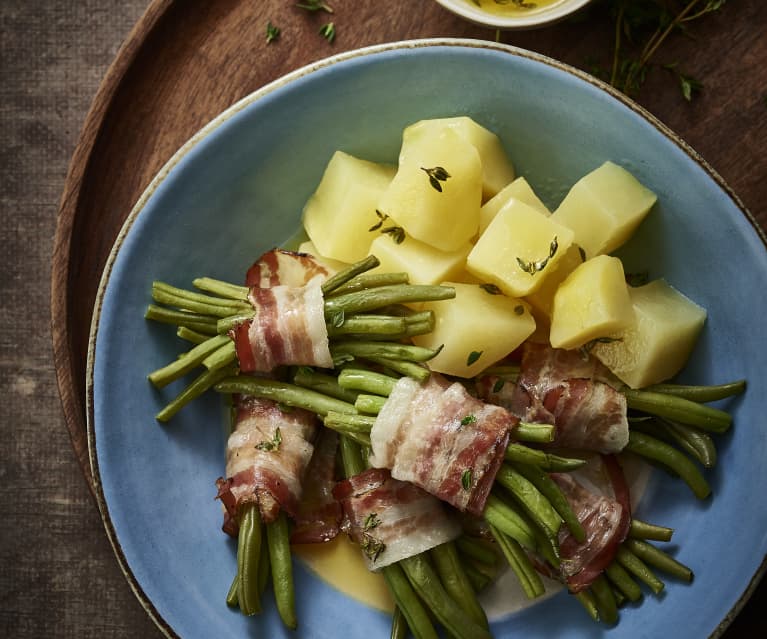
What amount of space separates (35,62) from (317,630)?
7.66 ft

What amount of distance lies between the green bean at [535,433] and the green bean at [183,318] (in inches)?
→ 38.7

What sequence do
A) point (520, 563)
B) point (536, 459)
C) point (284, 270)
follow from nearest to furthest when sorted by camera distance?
point (536, 459) < point (520, 563) < point (284, 270)

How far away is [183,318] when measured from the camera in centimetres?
245

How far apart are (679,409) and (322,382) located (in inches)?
41.6

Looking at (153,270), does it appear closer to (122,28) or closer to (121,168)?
(121,168)

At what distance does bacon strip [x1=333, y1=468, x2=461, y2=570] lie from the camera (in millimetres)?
2320

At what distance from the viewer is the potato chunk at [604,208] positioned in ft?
7.55

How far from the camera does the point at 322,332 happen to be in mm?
2268

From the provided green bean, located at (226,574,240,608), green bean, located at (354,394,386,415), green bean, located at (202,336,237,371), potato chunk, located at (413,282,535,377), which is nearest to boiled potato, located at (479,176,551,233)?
potato chunk, located at (413,282,535,377)

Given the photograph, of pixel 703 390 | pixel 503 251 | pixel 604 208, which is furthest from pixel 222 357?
pixel 703 390

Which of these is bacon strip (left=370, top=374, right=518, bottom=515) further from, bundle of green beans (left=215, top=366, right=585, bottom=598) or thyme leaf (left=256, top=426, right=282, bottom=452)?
thyme leaf (left=256, top=426, right=282, bottom=452)

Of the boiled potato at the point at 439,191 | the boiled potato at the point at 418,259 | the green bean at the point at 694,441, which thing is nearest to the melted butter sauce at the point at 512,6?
the boiled potato at the point at 439,191

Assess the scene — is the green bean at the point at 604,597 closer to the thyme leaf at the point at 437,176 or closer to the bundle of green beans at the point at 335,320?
the bundle of green beans at the point at 335,320

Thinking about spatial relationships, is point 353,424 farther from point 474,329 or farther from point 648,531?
point 648,531
